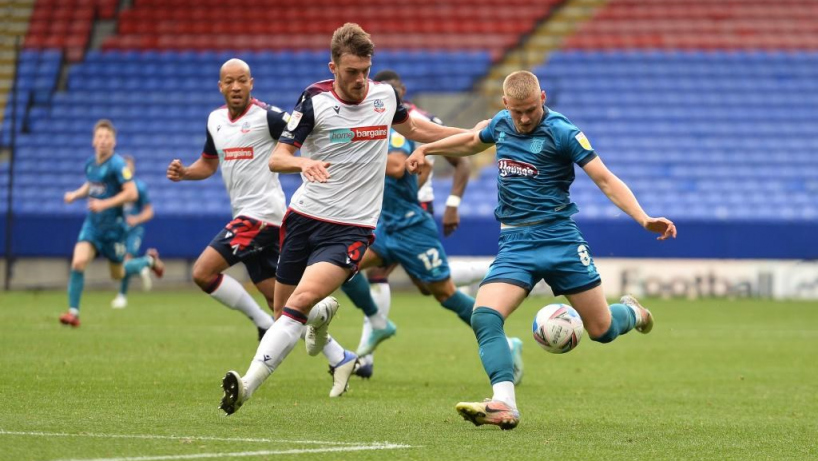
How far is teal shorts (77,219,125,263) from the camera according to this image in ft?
49.7

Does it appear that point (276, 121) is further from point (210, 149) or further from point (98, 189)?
point (98, 189)

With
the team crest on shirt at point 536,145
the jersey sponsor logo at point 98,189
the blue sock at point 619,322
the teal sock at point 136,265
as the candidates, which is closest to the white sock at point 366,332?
the blue sock at point 619,322

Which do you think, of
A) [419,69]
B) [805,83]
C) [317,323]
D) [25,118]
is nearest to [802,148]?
[805,83]

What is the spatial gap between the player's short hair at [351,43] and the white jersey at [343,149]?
35 centimetres

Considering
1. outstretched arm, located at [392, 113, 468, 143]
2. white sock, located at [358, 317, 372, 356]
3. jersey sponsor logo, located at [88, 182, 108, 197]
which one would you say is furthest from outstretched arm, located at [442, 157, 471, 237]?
jersey sponsor logo, located at [88, 182, 108, 197]

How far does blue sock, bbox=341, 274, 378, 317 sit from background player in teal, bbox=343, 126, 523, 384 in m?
0.01

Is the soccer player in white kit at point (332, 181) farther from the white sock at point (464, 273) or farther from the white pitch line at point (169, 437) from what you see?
the white sock at point (464, 273)

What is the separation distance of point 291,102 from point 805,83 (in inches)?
449

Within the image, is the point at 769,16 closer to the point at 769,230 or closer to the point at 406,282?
the point at 769,230

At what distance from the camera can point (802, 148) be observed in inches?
1030

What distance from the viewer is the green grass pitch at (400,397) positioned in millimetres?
5906

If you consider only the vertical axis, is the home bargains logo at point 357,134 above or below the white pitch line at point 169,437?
above

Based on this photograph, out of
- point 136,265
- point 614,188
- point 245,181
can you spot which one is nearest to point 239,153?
point 245,181

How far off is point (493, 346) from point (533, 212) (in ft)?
2.80
